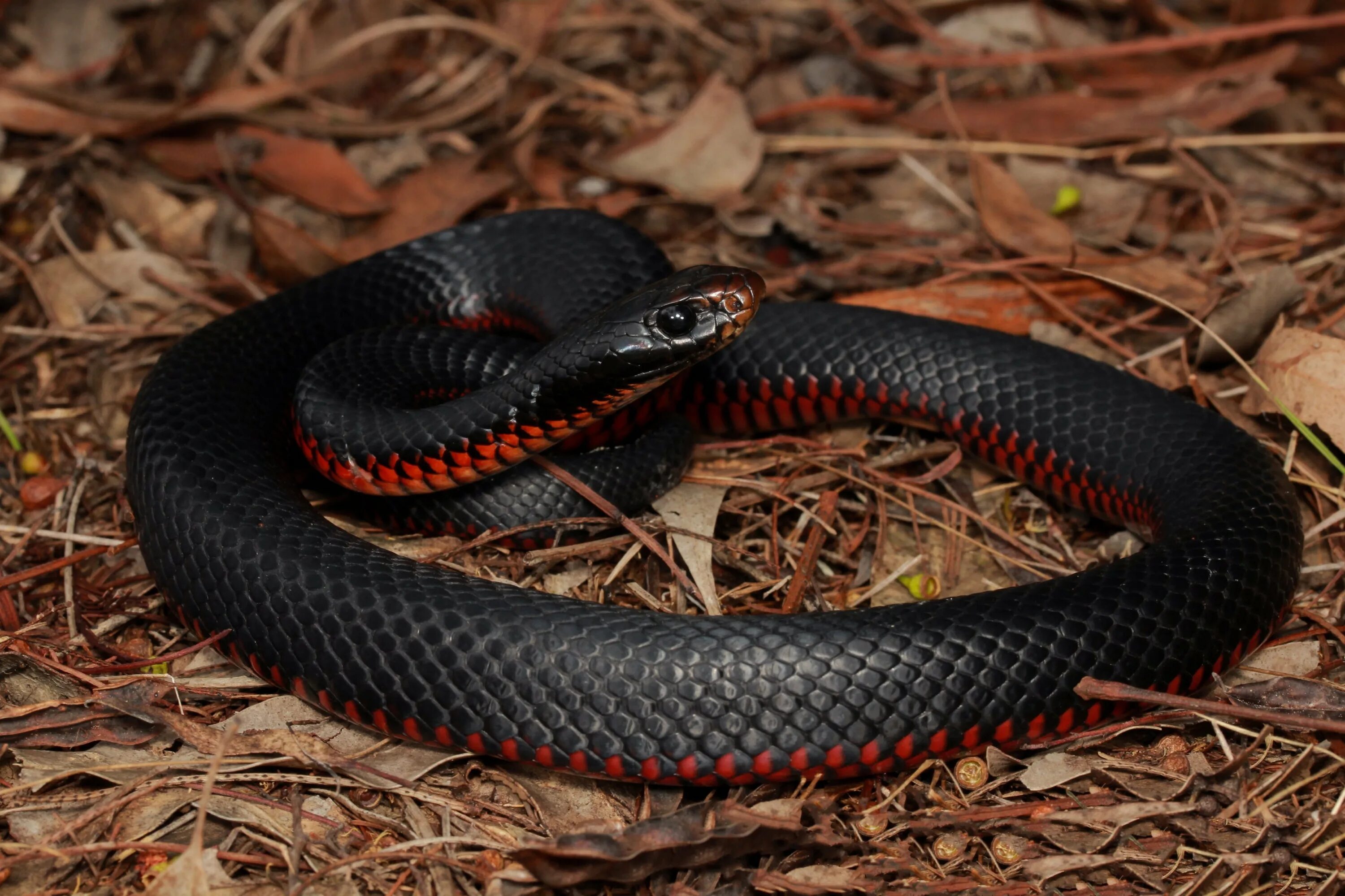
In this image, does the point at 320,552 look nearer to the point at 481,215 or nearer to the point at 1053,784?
the point at 1053,784

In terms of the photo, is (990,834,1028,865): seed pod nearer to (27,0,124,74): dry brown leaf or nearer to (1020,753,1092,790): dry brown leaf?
(1020,753,1092,790): dry brown leaf

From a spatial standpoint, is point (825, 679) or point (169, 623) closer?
point (825, 679)

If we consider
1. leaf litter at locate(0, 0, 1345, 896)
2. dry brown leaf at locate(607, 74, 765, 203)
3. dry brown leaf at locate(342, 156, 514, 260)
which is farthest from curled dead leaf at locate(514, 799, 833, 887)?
dry brown leaf at locate(607, 74, 765, 203)

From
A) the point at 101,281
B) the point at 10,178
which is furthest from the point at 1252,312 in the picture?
the point at 10,178

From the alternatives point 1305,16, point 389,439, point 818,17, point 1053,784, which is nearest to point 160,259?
point 389,439

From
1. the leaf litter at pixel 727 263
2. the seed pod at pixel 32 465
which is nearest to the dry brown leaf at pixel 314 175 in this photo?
the leaf litter at pixel 727 263

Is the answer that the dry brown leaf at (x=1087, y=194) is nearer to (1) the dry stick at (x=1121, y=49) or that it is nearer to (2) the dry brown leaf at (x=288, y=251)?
(1) the dry stick at (x=1121, y=49)
